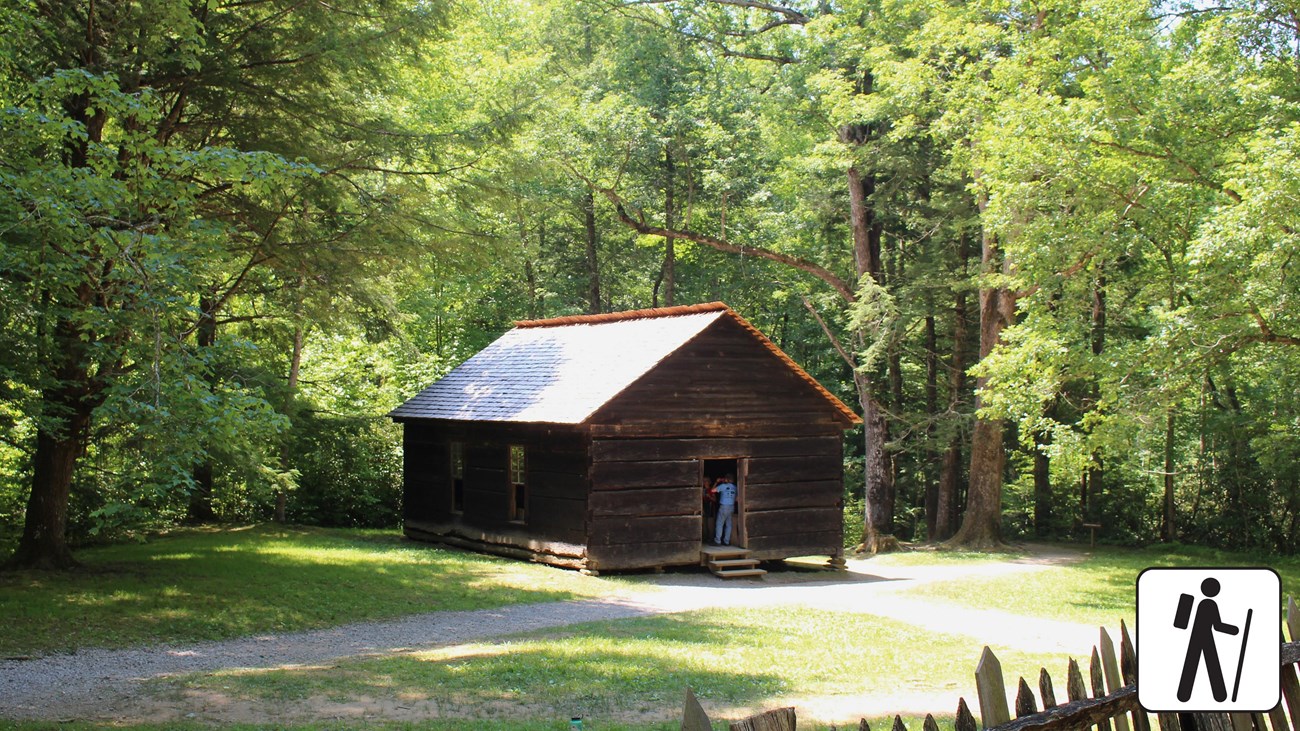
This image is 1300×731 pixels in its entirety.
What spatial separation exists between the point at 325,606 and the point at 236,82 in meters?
7.90

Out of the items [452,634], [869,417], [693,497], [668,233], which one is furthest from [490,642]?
[668,233]

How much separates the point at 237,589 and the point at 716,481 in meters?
11.0

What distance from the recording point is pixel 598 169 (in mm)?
35719

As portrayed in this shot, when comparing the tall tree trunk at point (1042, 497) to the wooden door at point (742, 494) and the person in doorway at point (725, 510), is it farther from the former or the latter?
the wooden door at point (742, 494)

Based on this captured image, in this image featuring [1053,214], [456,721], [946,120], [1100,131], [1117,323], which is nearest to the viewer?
[456,721]

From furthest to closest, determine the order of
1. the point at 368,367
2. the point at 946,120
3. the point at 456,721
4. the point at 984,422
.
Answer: the point at 368,367
the point at 984,422
the point at 946,120
the point at 456,721

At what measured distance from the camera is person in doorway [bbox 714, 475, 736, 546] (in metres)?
22.9

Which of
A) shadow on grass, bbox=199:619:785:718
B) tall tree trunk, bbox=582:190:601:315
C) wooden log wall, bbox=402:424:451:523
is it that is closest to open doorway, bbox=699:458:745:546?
wooden log wall, bbox=402:424:451:523

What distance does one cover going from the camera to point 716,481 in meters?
24.1

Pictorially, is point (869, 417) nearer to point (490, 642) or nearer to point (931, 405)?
point (931, 405)

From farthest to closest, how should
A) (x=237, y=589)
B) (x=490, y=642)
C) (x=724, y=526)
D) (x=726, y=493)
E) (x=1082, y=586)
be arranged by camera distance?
1. (x=724, y=526)
2. (x=726, y=493)
3. (x=1082, y=586)
4. (x=237, y=589)
5. (x=490, y=642)

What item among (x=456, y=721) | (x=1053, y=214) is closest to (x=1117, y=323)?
(x=1053, y=214)

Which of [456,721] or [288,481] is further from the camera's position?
[288,481]

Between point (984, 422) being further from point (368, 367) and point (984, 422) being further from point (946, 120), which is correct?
point (368, 367)
